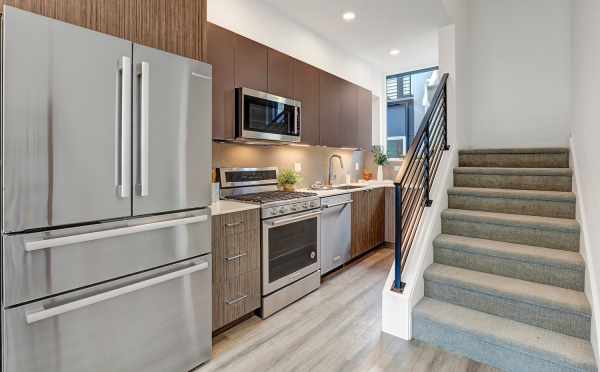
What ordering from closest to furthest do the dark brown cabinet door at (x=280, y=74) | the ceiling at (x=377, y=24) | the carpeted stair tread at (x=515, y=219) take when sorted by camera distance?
the carpeted stair tread at (x=515, y=219) → the dark brown cabinet door at (x=280, y=74) → the ceiling at (x=377, y=24)

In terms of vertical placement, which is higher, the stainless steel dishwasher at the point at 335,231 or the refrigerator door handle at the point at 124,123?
the refrigerator door handle at the point at 124,123

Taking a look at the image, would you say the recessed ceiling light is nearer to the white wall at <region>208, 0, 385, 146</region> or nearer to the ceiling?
the ceiling

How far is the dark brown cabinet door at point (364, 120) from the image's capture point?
14.3 feet

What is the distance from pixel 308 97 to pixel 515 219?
2170 mm

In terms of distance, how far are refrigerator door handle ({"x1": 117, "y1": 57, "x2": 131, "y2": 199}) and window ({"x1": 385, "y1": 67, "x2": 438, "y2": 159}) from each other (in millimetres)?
4407

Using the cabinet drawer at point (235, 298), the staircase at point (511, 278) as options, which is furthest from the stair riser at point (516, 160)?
the cabinet drawer at point (235, 298)

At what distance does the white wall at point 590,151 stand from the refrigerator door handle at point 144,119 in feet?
7.57

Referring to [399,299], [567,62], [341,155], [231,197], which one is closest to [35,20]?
[231,197]

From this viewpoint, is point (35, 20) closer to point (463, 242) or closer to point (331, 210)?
point (331, 210)

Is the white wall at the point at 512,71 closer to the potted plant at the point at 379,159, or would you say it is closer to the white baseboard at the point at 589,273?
the potted plant at the point at 379,159

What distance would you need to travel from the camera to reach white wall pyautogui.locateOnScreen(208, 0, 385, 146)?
2.84 meters

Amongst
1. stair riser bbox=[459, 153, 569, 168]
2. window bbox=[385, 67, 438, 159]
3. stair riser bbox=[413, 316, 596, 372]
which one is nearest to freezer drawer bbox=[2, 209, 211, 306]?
stair riser bbox=[413, 316, 596, 372]

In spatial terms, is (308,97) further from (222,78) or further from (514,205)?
(514,205)

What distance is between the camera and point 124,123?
1510 millimetres
